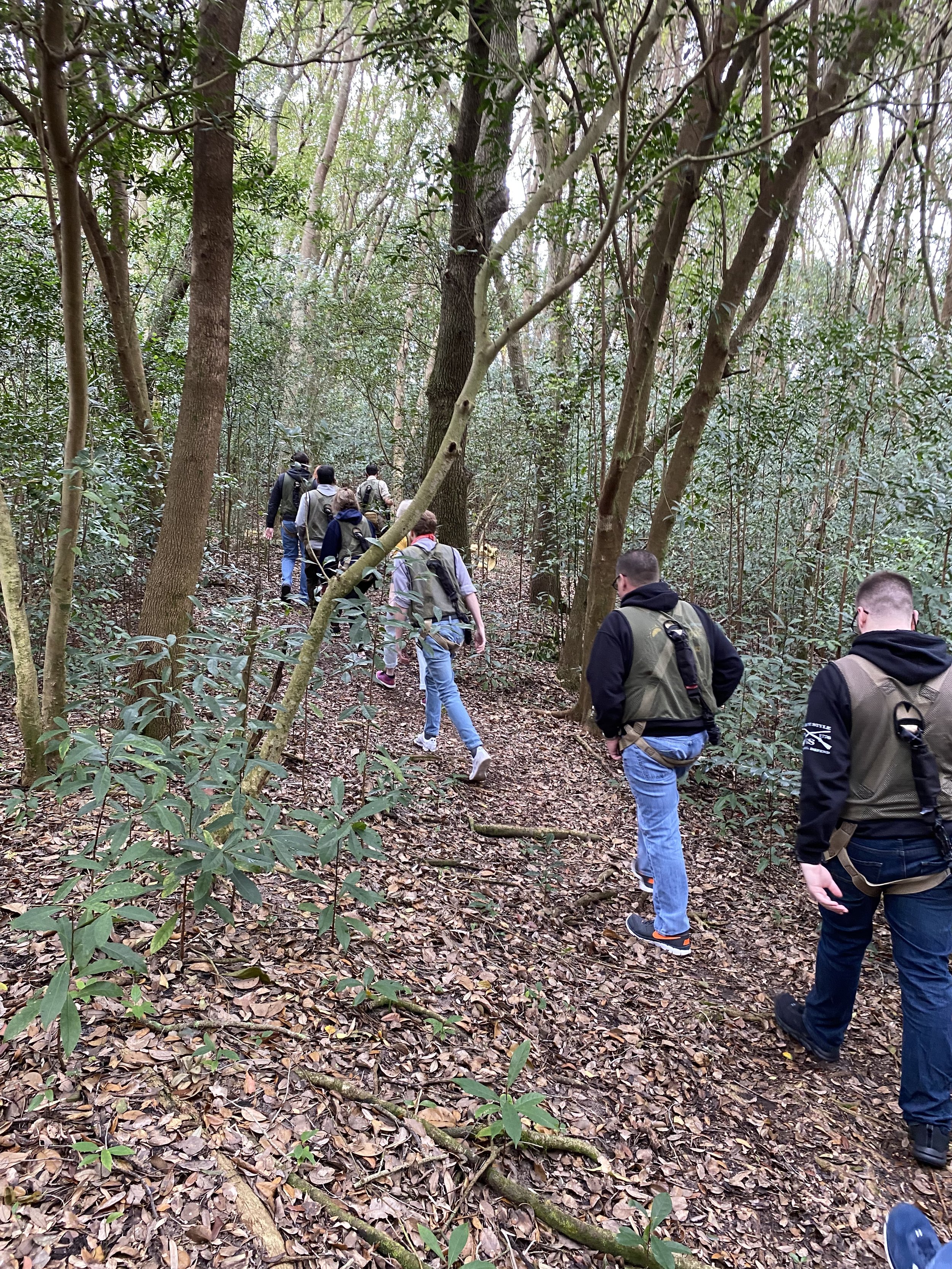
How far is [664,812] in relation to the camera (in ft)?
12.6

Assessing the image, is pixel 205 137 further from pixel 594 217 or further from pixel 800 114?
pixel 800 114

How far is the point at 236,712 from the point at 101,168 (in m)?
5.00

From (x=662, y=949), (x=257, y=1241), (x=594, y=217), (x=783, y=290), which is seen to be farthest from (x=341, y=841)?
(x=783, y=290)

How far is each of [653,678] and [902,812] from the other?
4.18 feet

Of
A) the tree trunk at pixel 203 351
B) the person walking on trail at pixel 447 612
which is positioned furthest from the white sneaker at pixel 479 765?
the tree trunk at pixel 203 351

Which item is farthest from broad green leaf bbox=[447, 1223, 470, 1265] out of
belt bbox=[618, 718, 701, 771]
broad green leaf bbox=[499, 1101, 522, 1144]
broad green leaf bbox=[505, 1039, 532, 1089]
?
belt bbox=[618, 718, 701, 771]

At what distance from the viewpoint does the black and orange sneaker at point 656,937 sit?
402 cm

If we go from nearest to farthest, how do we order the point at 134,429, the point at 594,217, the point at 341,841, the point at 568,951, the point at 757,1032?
the point at 341,841 < the point at 757,1032 < the point at 568,951 < the point at 594,217 < the point at 134,429

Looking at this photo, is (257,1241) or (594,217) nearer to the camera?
(257,1241)

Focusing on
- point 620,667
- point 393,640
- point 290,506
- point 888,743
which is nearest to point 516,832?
point 620,667

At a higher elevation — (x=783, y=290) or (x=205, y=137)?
(x=783, y=290)

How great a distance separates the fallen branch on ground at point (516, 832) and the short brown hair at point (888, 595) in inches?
108

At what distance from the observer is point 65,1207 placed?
1.75 metres

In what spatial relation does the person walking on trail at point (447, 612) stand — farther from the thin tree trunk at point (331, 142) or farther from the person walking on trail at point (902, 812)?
the thin tree trunk at point (331, 142)
